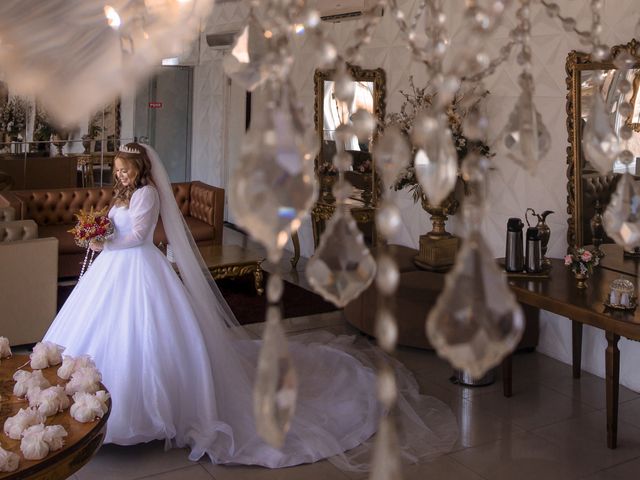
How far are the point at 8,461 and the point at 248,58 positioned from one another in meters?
2.20

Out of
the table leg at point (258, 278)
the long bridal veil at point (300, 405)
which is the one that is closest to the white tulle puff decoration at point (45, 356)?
the long bridal veil at point (300, 405)

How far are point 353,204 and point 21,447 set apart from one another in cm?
619

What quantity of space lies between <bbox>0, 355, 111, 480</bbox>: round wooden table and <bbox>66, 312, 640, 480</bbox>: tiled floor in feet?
4.39

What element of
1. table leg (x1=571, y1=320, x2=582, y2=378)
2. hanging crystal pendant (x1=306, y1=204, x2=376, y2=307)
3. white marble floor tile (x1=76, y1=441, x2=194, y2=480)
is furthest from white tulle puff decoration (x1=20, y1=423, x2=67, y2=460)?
table leg (x1=571, y1=320, x2=582, y2=378)

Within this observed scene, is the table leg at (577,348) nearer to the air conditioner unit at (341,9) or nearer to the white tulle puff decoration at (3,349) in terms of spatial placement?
the air conditioner unit at (341,9)

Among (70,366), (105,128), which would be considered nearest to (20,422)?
(70,366)

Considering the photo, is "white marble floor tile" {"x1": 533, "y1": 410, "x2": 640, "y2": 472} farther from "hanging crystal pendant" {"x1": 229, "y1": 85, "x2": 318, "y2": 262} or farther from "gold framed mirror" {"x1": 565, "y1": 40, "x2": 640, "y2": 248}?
"hanging crystal pendant" {"x1": 229, "y1": 85, "x2": 318, "y2": 262}

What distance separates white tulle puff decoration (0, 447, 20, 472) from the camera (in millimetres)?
2404

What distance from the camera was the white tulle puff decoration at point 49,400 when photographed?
2.87 metres

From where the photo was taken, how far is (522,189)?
659 centimetres

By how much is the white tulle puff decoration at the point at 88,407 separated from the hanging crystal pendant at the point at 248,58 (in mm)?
2453

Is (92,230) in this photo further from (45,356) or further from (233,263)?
(233,263)

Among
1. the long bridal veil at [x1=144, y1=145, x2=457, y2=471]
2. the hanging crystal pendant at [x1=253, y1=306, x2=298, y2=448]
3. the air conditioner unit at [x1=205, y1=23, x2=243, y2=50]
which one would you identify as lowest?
the long bridal veil at [x1=144, y1=145, x2=457, y2=471]

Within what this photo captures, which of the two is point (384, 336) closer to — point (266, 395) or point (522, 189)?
point (266, 395)
